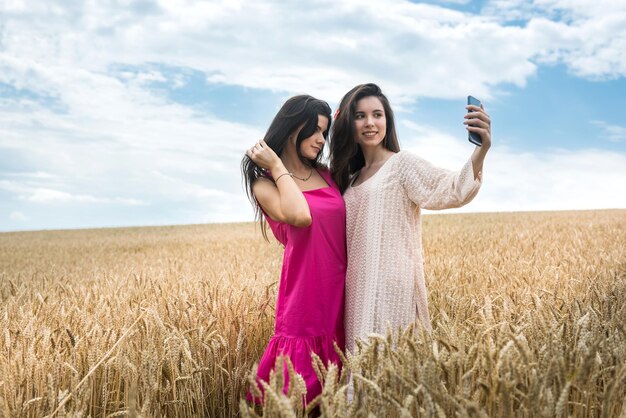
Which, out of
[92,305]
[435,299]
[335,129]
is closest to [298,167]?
[335,129]

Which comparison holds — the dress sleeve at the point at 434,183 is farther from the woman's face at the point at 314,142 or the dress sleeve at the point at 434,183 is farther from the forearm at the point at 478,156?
the woman's face at the point at 314,142

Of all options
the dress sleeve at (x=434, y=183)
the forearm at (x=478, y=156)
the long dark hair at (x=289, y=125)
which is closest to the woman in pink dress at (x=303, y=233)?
the long dark hair at (x=289, y=125)

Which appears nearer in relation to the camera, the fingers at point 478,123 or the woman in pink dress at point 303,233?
the fingers at point 478,123

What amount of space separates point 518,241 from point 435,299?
4836mm

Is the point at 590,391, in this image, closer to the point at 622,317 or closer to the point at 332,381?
the point at 332,381

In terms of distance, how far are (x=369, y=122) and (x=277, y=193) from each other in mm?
675

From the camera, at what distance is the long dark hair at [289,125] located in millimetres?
3143

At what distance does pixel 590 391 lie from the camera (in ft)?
6.21

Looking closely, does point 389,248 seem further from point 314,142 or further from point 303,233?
point 314,142

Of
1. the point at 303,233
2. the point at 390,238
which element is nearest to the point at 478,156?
the point at 390,238

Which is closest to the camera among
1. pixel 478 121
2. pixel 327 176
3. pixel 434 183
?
pixel 478 121

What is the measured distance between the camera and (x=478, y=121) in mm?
2615

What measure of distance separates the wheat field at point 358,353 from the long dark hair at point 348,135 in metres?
1.02

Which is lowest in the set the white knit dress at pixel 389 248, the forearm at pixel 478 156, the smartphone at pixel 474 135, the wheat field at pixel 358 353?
the wheat field at pixel 358 353
